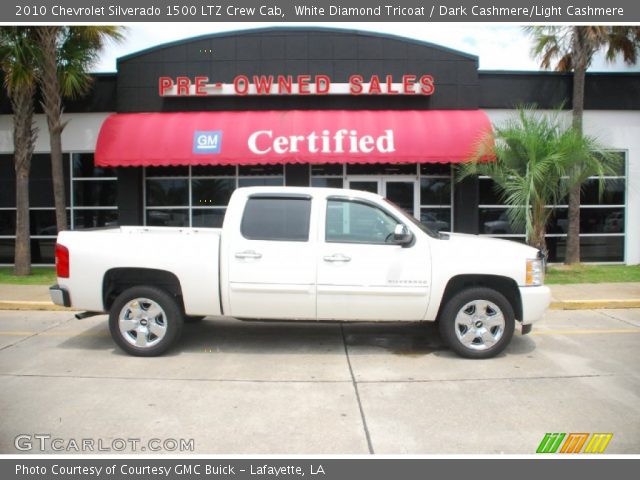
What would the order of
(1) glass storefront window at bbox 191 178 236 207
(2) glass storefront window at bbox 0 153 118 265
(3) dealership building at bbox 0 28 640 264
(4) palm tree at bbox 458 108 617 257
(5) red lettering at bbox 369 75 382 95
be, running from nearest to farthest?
(4) palm tree at bbox 458 108 617 257
(3) dealership building at bbox 0 28 640 264
(5) red lettering at bbox 369 75 382 95
(1) glass storefront window at bbox 191 178 236 207
(2) glass storefront window at bbox 0 153 118 265

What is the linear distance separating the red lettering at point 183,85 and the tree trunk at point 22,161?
11.0 feet

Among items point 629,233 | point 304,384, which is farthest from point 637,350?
point 629,233

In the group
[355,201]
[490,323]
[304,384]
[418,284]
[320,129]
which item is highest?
[320,129]

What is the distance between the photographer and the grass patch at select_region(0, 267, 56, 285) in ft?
37.2

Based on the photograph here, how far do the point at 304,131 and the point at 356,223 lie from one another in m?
7.01

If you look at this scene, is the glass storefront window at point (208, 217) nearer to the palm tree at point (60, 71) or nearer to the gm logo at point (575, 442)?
the palm tree at point (60, 71)

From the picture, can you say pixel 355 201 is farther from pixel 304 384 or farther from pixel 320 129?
pixel 320 129

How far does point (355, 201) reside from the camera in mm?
5992

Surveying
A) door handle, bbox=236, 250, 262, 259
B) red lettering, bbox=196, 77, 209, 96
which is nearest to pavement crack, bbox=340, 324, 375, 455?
door handle, bbox=236, 250, 262, 259

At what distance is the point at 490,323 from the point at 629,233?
1069 cm

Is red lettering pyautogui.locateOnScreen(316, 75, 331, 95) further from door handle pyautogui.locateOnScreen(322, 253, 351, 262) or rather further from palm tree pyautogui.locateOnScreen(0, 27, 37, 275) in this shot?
door handle pyautogui.locateOnScreen(322, 253, 351, 262)

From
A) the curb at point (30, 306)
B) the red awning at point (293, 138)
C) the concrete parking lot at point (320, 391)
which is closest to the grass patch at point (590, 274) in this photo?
the red awning at point (293, 138)

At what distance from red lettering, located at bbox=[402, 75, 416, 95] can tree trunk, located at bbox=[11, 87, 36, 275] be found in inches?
352

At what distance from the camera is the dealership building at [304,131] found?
12445mm
